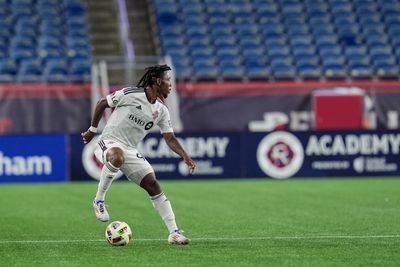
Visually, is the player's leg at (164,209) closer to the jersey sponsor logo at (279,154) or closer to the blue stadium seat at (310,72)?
the jersey sponsor logo at (279,154)

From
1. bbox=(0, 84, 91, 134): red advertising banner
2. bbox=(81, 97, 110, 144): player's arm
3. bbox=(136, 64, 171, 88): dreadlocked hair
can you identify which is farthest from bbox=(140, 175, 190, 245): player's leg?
bbox=(0, 84, 91, 134): red advertising banner

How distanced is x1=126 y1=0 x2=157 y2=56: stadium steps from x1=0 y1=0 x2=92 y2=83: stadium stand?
168cm

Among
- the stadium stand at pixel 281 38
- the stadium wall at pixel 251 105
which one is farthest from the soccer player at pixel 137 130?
the stadium stand at pixel 281 38

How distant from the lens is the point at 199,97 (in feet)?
84.8

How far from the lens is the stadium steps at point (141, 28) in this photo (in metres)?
30.4

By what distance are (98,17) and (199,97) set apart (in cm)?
675

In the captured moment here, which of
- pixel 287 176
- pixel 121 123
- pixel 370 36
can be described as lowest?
pixel 287 176

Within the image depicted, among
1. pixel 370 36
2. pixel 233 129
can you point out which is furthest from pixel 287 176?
pixel 370 36

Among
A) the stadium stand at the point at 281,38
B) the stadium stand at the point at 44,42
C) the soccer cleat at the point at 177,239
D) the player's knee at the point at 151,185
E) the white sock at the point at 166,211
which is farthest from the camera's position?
the stadium stand at the point at 281,38

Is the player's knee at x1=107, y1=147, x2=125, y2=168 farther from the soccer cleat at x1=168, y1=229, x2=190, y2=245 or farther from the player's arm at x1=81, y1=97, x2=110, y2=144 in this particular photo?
the soccer cleat at x1=168, y1=229, x2=190, y2=245

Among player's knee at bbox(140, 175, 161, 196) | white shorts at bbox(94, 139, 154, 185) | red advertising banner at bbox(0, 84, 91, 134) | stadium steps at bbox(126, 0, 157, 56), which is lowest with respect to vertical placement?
player's knee at bbox(140, 175, 161, 196)

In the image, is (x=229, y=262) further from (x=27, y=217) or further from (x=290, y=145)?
(x=290, y=145)

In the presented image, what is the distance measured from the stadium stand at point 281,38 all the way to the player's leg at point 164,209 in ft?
54.5

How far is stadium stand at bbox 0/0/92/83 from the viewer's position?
27.0 meters
